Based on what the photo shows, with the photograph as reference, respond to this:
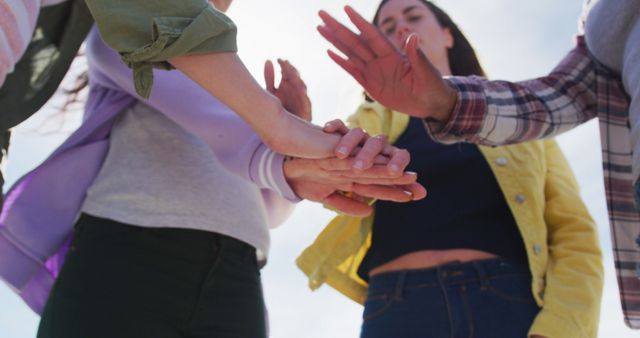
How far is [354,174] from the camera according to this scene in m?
A: 1.47

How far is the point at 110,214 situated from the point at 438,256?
0.93 metres

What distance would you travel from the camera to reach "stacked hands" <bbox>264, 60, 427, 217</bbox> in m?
1.42

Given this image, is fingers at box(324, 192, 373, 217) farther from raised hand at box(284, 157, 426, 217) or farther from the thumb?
the thumb

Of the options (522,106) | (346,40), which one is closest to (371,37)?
(346,40)

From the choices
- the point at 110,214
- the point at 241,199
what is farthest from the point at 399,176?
the point at 110,214

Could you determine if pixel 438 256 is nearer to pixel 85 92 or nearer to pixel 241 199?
pixel 241 199

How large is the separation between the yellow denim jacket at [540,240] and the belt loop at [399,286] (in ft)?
0.83

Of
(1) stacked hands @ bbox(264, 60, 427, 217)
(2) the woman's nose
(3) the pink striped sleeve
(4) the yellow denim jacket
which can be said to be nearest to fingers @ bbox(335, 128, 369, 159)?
(1) stacked hands @ bbox(264, 60, 427, 217)

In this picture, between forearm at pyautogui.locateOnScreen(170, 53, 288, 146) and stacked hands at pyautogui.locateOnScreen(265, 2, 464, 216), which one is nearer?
forearm at pyautogui.locateOnScreen(170, 53, 288, 146)

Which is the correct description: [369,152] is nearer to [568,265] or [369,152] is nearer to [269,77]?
[269,77]

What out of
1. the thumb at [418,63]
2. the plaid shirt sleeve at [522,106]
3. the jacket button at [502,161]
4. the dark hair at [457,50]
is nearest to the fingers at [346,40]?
the thumb at [418,63]

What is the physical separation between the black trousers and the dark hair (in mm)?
1417

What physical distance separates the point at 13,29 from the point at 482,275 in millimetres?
1398

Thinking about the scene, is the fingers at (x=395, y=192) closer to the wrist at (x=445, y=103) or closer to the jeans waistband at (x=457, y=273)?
the wrist at (x=445, y=103)
